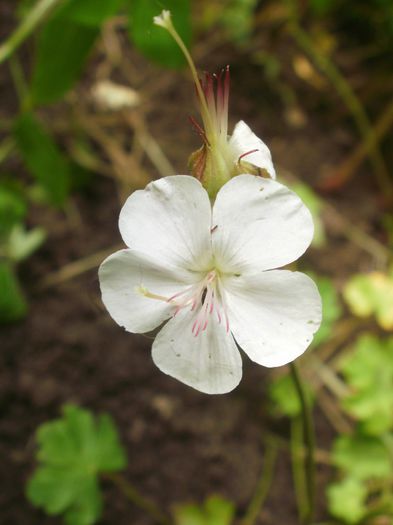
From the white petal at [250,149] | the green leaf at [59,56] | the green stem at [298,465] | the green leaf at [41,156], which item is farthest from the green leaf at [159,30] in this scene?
the green stem at [298,465]

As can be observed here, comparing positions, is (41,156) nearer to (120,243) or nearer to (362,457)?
(120,243)

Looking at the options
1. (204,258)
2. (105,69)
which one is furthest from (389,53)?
(204,258)

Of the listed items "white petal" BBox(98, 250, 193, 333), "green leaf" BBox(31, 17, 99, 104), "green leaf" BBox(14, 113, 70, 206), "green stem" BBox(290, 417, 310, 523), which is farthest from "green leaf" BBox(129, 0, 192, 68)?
"green stem" BBox(290, 417, 310, 523)

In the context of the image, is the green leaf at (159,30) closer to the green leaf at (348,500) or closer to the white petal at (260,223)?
the white petal at (260,223)

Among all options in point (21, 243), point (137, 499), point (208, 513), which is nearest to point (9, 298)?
point (21, 243)

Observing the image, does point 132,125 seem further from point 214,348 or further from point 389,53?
point 214,348

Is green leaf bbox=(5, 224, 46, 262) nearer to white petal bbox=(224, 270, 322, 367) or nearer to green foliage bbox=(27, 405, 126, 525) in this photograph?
green foliage bbox=(27, 405, 126, 525)
